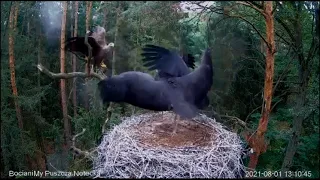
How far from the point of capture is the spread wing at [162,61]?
10.4 feet

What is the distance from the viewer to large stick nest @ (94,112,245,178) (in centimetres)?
299

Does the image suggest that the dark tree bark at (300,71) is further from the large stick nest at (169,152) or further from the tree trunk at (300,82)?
the large stick nest at (169,152)

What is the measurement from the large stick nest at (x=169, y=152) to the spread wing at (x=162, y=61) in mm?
741

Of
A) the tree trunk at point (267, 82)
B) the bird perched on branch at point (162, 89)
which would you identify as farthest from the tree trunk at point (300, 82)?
the bird perched on branch at point (162, 89)

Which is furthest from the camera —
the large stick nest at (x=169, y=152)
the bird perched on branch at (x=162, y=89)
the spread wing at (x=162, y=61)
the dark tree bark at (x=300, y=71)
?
the dark tree bark at (x=300, y=71)

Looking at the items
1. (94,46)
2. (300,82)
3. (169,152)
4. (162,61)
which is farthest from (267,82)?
(94,46)

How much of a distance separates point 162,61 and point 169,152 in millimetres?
875

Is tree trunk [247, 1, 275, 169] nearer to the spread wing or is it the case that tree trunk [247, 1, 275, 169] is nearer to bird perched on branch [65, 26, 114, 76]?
the spread wing

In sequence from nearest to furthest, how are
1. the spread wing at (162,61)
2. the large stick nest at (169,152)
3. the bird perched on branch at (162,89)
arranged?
the bird perched on branch at (162,89) → the large stick nest at (169,152) → the spread wing at (162,61)

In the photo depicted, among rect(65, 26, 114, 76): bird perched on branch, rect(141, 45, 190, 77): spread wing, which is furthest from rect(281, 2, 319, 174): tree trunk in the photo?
rect(65, 26, 114, 76): bird perched on branch

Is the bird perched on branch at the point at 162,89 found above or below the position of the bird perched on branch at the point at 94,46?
below

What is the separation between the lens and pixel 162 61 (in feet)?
10.5

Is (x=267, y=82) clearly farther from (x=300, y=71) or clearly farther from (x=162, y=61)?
(x=162, y=61)

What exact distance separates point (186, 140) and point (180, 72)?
760 mm
